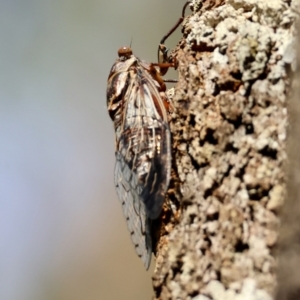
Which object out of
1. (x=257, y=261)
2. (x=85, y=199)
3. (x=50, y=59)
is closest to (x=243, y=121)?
(x=257, y=261)

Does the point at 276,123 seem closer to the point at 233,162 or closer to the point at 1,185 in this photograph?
the point at 233,162

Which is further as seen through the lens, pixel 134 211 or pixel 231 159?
pixel 134 211

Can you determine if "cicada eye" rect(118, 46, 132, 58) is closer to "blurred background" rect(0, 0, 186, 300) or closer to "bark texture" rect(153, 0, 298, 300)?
"bark texture" rect(153, 0, 298, 300)

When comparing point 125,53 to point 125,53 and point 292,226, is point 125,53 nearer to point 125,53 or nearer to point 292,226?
point 125,53

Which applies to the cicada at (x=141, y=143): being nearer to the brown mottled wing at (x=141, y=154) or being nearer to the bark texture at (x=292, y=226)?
the brown mottled wing at (x=141, y=154)

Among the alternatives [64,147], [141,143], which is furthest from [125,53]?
[64,147]

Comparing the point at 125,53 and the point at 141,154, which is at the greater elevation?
the point at 125,53
